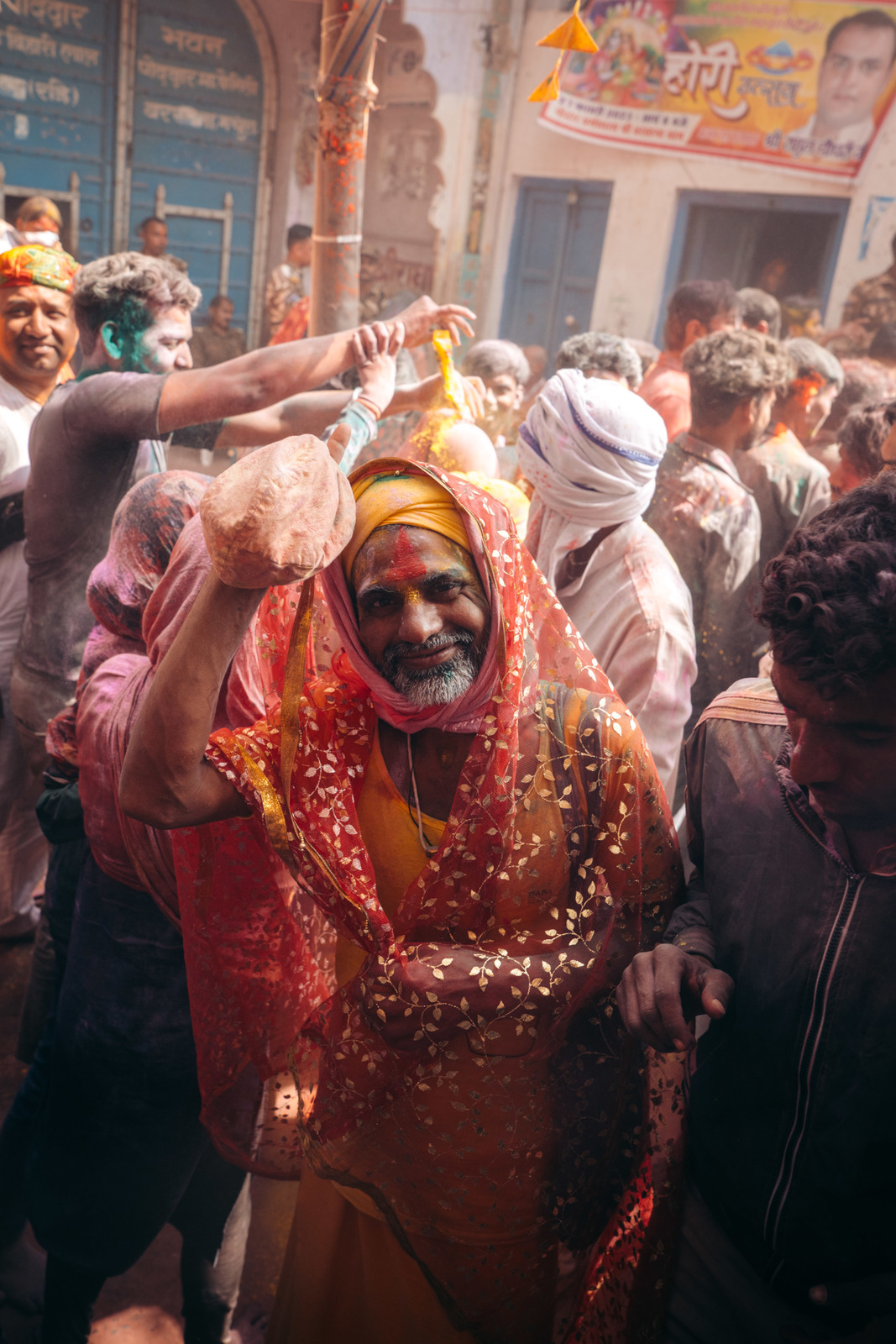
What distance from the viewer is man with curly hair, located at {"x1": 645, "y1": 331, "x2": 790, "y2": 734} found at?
11.2ft

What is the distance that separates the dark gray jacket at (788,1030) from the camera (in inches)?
53.3

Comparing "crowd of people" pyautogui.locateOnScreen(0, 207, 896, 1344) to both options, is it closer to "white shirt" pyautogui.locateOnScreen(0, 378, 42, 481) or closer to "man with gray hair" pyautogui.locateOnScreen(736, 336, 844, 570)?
"white shirt" pyautogui.locateOnScreen(0, 378, 42, 481)

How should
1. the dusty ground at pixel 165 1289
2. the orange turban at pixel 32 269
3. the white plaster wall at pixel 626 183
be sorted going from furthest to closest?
the white plaster wall at pixel 626 183, the orange turban at pixel 32 269, the dusty ground at pixel 165 1289

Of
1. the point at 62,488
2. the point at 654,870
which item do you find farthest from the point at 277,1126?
the point at 62,488

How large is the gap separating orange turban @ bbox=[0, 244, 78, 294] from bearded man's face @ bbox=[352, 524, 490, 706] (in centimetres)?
250

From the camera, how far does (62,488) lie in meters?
2.97

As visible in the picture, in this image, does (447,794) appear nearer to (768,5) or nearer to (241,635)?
(241,635)

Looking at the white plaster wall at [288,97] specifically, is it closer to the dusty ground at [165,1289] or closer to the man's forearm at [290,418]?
the man's forearm at [290,418]

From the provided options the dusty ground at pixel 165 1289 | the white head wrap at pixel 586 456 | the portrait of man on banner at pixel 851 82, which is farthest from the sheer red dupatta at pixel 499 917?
the portrait of man on banner at pixel 851 82

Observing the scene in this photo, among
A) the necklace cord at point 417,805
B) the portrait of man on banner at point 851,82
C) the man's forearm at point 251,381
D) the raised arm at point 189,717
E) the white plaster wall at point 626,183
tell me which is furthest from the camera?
the white plaster wall at point 626,183

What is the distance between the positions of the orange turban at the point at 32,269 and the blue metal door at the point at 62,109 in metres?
8.78

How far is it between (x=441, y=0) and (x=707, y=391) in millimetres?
9454

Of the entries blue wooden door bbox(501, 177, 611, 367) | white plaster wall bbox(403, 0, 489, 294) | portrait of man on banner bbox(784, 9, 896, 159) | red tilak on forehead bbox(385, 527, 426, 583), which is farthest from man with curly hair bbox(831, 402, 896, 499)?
white plaster wall bbox(403, 0, 489, 294)

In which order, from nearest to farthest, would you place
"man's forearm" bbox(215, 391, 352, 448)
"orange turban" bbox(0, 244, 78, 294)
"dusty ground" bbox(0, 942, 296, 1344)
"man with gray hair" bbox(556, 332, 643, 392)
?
"dusty ground" bbox(0, 942, 296, 1344), "man's forearm" bbox(215, 391, 352, 448), "orange turban" bbox(0, 244, 78, 294), "man with gray hair" bbox(556, 332, 643, 392)
